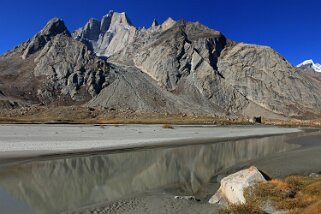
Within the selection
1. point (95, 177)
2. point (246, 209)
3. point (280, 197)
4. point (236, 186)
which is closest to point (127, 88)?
point (95, 177)

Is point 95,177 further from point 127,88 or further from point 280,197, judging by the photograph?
point 127,88

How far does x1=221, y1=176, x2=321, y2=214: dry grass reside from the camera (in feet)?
41.8

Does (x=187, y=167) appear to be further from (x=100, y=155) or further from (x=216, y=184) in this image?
(x=100, y=155)

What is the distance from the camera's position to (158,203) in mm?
16484

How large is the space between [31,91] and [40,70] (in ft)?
65.5

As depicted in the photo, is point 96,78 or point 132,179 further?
point 96,78

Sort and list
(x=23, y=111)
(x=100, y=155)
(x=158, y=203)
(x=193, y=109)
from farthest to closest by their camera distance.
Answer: (x=193, y=109)
(x=23, y=111)
(x=100, y=155)
(x=158, y=203)

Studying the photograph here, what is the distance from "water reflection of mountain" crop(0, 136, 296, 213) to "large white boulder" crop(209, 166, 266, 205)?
12.0ft

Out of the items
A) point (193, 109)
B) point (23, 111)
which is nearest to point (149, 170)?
point (23, 111)

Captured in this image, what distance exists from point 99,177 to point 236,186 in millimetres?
10698

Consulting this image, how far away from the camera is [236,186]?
14.9 m

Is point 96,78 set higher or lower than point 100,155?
higher

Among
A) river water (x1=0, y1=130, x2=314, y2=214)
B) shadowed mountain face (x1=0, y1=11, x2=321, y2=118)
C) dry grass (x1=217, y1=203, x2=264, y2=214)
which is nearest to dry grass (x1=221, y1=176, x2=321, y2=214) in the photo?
dry grass (x1=217, y1=203, x2=264, y2=214)

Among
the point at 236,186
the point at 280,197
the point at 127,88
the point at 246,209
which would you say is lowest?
the point at 246,209
